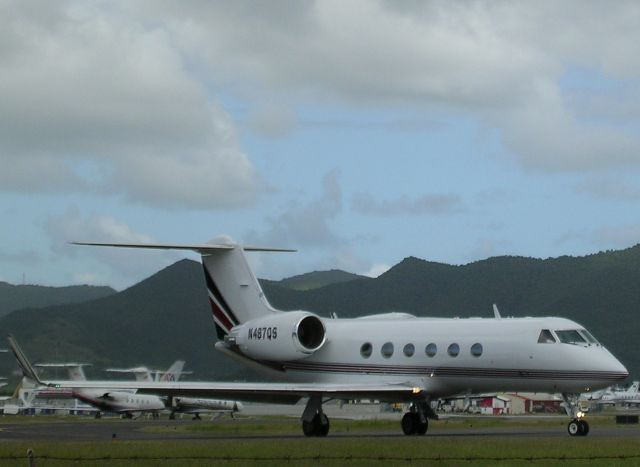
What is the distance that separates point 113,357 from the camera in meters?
115

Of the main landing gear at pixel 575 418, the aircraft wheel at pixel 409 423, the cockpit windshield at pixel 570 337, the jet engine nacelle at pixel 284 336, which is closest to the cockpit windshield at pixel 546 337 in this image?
the cockpit windshield at pixel 570 337

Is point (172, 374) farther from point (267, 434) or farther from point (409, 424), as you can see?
point (409, 424)

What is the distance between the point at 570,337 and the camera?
31.6 meters

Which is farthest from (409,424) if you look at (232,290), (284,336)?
(232,290)

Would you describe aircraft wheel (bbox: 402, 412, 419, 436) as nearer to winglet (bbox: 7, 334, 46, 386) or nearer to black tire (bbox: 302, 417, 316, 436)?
black tire (bbox: 302, 417, 316, 436)

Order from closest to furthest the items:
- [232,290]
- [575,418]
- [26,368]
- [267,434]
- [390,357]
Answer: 1. [575,418]
2. [26,368]
3. [390,357]
4. [267,434]
5. [232,290]

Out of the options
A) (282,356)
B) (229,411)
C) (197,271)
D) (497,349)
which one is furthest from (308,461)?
(197,271)

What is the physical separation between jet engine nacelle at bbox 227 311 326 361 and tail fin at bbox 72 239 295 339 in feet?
5.30

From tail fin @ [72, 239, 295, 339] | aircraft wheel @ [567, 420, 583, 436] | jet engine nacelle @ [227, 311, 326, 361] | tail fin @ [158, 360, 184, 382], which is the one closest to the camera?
aircraft wheel @ [567, 420, 583, 436]

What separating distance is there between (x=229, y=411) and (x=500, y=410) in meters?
28.5

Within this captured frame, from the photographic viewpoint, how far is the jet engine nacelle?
3519 centimetres

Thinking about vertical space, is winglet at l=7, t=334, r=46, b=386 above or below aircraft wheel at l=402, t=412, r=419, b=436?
above

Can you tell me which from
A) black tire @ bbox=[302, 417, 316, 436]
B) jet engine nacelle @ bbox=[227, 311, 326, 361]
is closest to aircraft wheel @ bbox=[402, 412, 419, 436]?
black tire @ bbox=[302, 417, 316, 436]

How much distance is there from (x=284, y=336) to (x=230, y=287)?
3.87m
